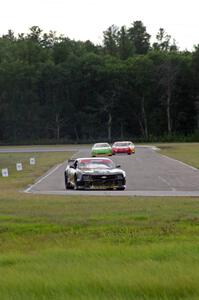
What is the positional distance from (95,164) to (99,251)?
68.5ft

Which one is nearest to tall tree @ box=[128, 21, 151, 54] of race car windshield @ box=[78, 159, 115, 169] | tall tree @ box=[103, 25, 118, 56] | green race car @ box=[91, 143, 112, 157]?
tall tree @ box=[103, 25, 118, 56]

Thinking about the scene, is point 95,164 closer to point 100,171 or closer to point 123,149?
point 100,171

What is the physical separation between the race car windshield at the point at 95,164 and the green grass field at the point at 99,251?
1062 cm

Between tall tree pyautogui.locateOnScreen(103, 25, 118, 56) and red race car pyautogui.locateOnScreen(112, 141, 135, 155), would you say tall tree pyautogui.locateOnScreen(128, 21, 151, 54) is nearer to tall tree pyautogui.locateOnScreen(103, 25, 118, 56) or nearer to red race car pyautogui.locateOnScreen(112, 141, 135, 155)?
tall tree pyautogui.locateOnScreen(103, 25, 118, 56)

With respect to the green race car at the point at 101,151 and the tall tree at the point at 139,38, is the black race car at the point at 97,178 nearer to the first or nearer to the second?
the green race car at the point at 101,151

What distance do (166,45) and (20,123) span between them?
69228 millimetres

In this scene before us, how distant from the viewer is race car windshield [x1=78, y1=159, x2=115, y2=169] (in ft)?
104

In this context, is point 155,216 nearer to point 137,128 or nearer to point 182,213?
point 182,213

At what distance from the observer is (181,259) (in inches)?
396

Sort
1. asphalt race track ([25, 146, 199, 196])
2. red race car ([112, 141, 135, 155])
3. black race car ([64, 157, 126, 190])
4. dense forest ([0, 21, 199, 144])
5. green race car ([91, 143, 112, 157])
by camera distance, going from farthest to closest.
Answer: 1. dense forest ([0, 21, 199, 144])
2. red race car ([112, 141, 135, 155])
3. green race car ([91, 143, 112, 157])
4. black race car ([64, 157, 126, 190])
5. asphalt race track ([25, 146, 199, 196])

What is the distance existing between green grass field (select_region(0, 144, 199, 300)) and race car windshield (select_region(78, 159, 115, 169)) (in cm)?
1062

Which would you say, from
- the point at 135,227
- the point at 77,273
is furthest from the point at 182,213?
the point at 77,273

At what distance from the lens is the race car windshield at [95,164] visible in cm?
3161

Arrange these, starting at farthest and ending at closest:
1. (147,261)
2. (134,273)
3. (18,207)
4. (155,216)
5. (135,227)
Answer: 1. (18,207)
2. (155,216)
3. (135,227)
4. (147,261)
5. (134,273)
